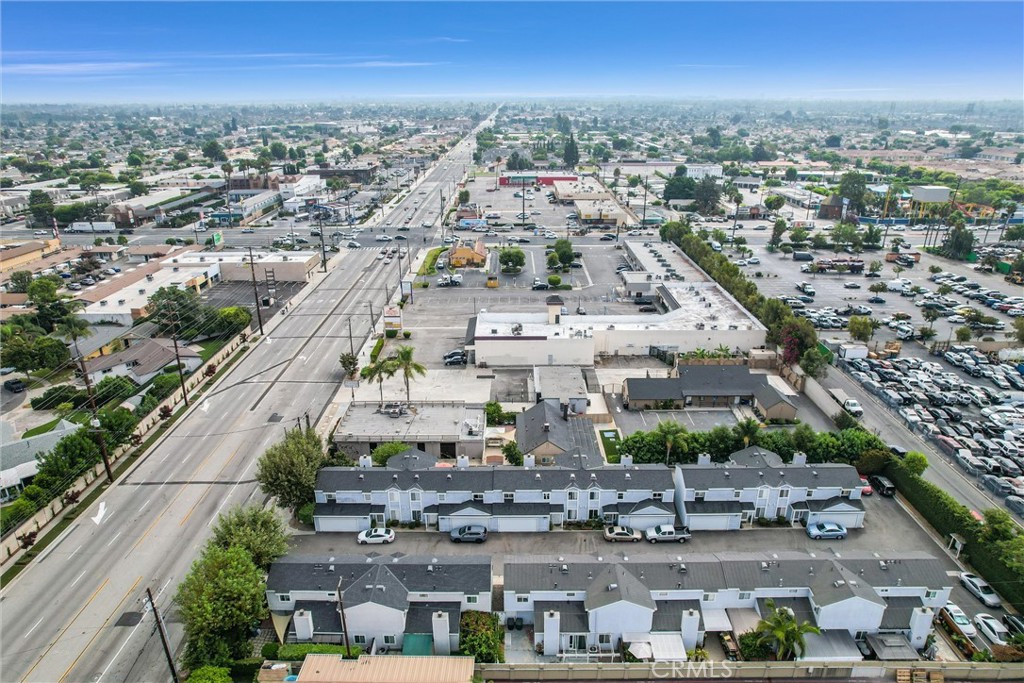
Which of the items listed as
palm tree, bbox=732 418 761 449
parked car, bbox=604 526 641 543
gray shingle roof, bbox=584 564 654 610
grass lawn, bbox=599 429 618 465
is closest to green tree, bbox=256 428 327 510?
parked car, bbox=604 526 641 543

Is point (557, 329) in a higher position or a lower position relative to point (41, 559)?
higher

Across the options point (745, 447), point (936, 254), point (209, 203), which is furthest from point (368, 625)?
point (209, 203)

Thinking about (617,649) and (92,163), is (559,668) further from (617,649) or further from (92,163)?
(92,163)

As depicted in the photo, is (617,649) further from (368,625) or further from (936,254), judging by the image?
(936,254)

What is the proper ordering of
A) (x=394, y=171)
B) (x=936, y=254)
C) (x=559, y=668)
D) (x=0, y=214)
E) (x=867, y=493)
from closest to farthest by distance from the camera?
(x=559, y=668), (x=867, y=493), (x=936, y=254), (x=0, y=214), (x=394, y=171)

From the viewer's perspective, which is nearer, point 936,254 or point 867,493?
point 867,493

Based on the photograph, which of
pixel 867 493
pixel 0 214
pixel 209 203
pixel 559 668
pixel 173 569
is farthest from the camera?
pixel 209 203

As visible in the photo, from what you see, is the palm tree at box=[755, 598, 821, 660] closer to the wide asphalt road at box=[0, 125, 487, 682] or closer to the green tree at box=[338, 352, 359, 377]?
the wide asphalt road at box=[0, 125, 487, 682]
